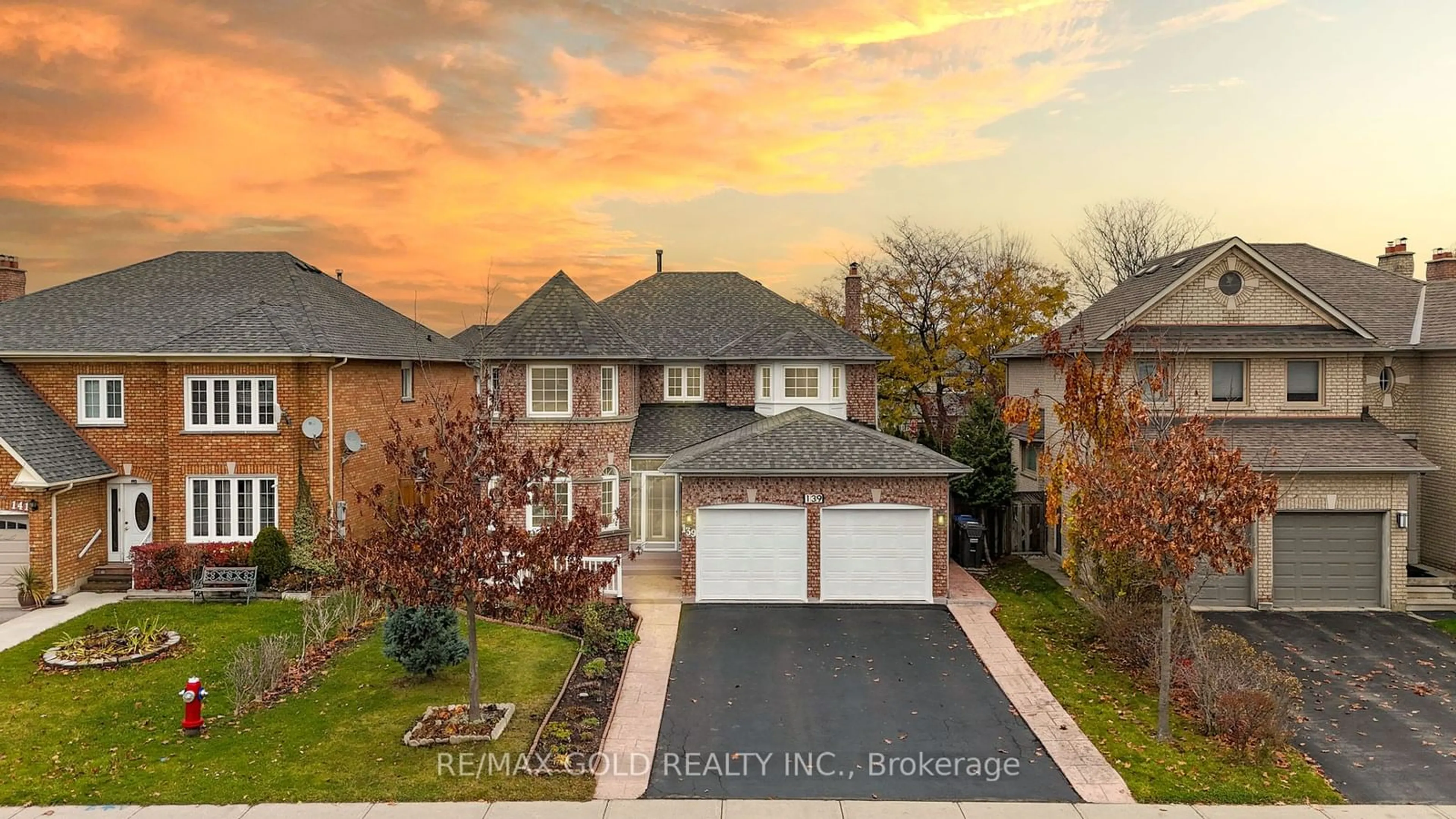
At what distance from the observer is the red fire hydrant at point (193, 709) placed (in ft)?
34.9

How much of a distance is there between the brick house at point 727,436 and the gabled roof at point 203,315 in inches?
167

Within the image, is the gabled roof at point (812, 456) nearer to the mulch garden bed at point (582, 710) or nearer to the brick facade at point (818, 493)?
the brick facade at point (818, 493)

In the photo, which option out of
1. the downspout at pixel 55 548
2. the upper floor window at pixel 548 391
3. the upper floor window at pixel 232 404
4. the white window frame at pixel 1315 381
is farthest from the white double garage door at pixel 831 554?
the downspout at pixel 55 548

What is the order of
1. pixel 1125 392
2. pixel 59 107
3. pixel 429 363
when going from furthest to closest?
pixel 429 363 < pixel 59 107 < pixel 1125 392

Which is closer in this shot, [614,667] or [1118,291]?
[614,667]

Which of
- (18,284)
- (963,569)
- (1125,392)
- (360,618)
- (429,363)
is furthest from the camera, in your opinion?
(429,363)

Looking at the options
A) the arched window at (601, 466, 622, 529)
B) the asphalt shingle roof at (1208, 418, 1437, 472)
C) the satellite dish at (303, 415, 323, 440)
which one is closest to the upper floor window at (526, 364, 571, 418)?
the arched window at (601, 466, 622, 529)

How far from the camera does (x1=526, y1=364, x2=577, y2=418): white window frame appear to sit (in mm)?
21547

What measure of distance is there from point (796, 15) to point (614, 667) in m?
16.1

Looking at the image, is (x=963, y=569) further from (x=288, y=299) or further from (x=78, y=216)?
(x=78, y=216)

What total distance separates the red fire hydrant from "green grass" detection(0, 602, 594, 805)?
18 cm

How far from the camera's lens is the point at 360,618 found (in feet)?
53.0

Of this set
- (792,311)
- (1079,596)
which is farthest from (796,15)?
(1079,596)

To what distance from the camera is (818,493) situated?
17.8 m
